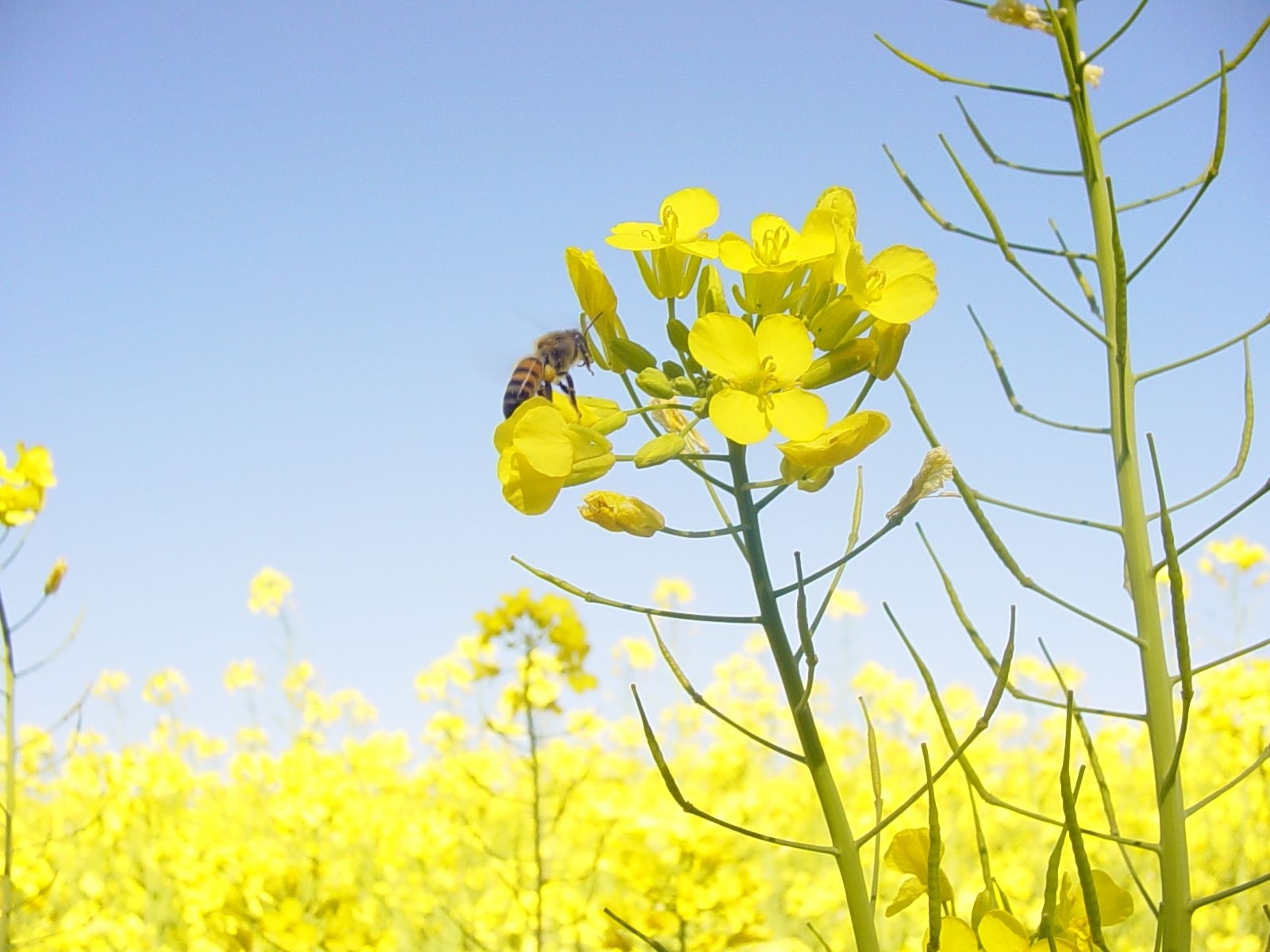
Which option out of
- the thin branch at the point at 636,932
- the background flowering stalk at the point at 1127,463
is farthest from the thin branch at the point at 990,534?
the thin branch at the point at 636,932

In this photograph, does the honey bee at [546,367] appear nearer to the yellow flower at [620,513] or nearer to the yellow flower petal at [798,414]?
the yellow flower at [620,513]

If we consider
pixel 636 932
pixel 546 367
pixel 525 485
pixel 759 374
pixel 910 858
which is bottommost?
pixel 636 932

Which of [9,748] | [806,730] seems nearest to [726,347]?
[806,730]

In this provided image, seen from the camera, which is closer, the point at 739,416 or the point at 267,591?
the point at 739,416

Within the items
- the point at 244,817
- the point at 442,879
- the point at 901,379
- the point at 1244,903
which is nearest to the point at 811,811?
the point at 1244,903

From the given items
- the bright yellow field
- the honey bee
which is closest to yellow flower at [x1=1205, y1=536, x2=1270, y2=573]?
the bright yellow field

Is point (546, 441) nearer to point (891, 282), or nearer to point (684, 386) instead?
point (684, 386)
